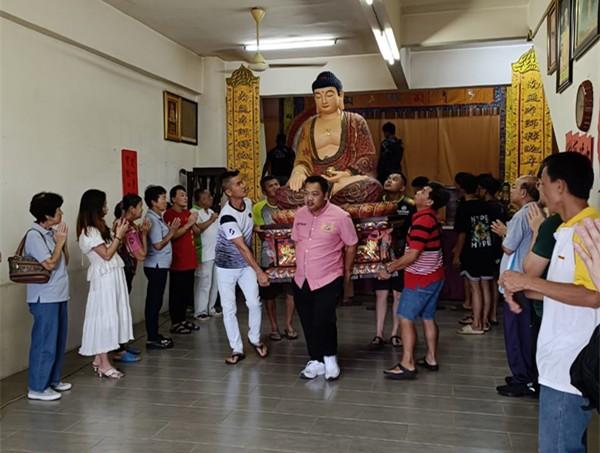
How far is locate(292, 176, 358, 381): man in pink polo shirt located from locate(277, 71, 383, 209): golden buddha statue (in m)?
0.60

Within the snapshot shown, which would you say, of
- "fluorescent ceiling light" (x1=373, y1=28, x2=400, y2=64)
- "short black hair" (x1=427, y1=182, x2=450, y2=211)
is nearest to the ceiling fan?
"fluorescent ceiling light" (x1=373, y1=28, x2=400, y2=64)

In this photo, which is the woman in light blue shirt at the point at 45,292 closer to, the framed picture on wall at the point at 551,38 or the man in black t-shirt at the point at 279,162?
the framed picture on wall at the point at 551,38

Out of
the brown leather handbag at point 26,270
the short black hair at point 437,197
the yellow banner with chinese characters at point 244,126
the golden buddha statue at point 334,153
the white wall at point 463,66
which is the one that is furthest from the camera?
the white wall at point 463,66

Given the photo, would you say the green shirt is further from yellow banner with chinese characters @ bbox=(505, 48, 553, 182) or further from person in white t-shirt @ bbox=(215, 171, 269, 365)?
yellow banner with chinese characters @ bbox=(505, 48, 553, 182)

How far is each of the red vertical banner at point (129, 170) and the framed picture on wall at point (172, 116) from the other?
2.60 ft

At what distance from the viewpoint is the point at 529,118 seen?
21.7ft

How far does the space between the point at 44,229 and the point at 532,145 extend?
17.4 feet

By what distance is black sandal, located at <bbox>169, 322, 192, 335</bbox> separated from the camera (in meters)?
5.45

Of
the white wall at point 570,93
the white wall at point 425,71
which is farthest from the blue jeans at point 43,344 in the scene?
the white wall at point 425,71

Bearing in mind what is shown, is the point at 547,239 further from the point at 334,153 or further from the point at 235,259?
the point at 334,153

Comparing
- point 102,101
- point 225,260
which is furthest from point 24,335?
point 102,101

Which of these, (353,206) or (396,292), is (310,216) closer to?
(353,206)

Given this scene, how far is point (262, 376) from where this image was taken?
413 cm

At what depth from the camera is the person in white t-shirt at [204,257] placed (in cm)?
605
